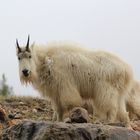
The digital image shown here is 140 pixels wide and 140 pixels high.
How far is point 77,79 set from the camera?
36.0 feet

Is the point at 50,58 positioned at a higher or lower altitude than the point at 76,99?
higher

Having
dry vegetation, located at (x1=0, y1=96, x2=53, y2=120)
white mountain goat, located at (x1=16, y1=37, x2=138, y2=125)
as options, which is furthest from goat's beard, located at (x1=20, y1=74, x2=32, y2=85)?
dry vegetation, located at (x1=0, y1=96, x2=53, y2=120)

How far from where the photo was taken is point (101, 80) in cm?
1086

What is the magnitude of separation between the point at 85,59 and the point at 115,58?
0.72 metres

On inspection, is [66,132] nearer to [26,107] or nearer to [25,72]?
[25,72]

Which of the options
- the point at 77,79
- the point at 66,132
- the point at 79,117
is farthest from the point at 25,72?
the point at 66,132

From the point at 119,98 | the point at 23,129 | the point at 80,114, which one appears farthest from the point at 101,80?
the point at 23,129

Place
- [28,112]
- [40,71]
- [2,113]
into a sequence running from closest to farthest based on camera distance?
[2,113] → [40,71] → [28,112]

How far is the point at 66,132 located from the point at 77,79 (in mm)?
4671

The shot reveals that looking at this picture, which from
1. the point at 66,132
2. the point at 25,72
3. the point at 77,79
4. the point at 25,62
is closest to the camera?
the point at 66,132

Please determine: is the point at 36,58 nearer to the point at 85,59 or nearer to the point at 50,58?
the point at 50,58

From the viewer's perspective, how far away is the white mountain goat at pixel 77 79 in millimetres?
10789

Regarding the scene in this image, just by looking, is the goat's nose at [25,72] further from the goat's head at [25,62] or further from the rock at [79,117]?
the rock at [79,117]

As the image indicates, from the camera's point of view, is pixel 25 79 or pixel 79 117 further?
pixel 25 79
